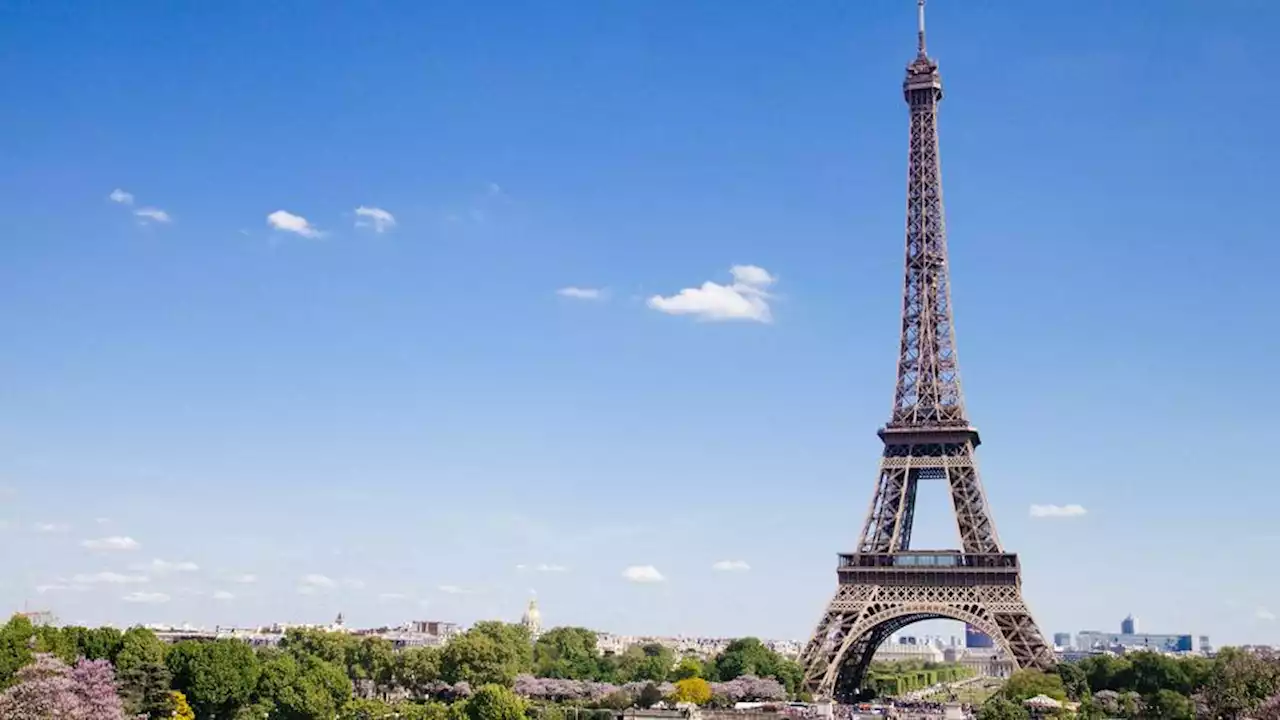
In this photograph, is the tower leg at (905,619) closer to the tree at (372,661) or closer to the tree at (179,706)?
the tree at (372,661)

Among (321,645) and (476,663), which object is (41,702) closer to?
(476,663)

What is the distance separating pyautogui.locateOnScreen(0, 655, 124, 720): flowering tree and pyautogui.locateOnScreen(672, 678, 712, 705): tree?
123ft

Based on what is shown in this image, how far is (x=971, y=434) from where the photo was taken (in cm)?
8488

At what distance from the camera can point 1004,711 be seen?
68.8 metres

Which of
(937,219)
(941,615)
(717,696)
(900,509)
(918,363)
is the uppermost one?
(937,219)

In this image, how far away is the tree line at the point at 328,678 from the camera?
59344 mm

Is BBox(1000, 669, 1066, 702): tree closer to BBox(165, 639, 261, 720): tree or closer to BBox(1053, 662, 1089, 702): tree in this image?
BBox(1053, 662, 1089, 702): tree

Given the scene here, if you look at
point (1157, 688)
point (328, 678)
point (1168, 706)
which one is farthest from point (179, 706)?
point (1157, 688)

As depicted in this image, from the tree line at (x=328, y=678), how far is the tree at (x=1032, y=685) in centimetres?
1464

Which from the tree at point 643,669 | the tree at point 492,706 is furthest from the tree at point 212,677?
the tree at point 643,669

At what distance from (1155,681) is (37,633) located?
71.6 meters

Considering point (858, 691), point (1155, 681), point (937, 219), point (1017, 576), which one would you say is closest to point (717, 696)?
point (858, 691)

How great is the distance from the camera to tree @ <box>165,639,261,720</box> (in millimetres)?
73062

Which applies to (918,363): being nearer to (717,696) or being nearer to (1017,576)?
(1017,576)
